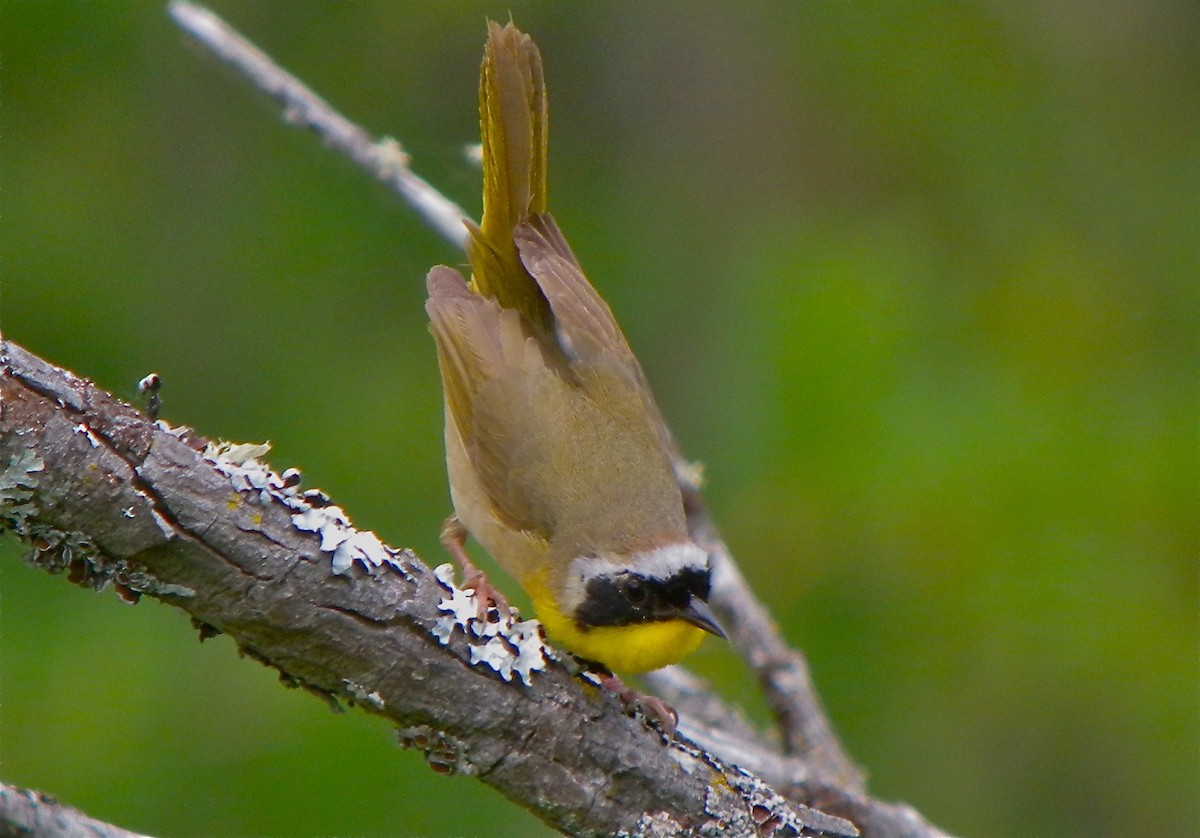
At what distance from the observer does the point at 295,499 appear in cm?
211

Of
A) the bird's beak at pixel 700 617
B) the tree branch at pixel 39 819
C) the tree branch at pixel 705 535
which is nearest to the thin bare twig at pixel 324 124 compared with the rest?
the tree branch at pixel 705 535

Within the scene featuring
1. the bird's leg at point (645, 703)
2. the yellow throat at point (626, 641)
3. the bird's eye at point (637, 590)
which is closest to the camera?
the bird's leg at point (645, 703)

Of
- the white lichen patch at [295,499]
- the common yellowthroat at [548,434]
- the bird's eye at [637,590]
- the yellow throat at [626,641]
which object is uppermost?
the common yellowthroat at [548,434]

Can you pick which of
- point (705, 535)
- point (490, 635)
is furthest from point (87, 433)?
point (705, 535)

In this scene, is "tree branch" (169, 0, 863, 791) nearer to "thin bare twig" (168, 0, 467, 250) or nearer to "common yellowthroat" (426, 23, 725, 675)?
"thin bare twig" (168, 0, 467, 250)

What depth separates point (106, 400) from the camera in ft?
6.44

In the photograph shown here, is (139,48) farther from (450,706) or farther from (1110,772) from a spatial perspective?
(1110,772)

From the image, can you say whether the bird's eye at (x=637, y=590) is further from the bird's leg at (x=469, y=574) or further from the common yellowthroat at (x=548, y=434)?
the bird's leg at (x=469, y=574)

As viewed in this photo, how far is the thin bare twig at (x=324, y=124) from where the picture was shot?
3598 mm

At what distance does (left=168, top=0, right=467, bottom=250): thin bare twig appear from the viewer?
11.8ft

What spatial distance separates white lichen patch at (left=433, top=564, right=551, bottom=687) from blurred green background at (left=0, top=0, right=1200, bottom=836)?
2.22 meters

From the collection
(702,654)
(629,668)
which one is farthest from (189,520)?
(702,654)

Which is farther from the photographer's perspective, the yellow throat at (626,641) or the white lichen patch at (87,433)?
the yellow throat at (626,641)

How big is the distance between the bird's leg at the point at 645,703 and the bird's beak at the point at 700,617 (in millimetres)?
216
